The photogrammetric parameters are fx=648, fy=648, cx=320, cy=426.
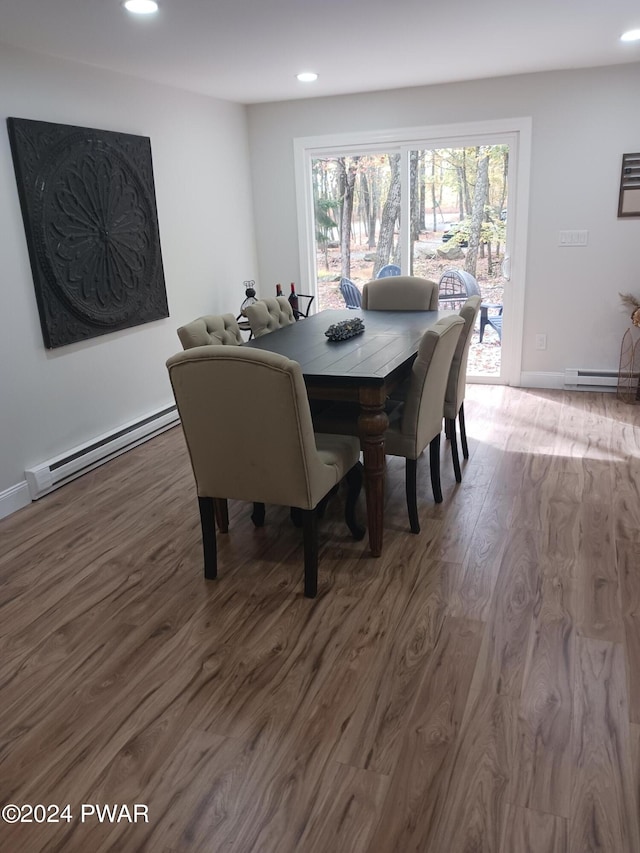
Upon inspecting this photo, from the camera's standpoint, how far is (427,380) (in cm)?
278

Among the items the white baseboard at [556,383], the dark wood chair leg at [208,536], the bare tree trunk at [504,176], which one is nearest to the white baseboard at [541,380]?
the white baseboard at [556,383]

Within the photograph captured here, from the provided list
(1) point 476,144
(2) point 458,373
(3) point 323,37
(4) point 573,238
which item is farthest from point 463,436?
(1) point 476,144

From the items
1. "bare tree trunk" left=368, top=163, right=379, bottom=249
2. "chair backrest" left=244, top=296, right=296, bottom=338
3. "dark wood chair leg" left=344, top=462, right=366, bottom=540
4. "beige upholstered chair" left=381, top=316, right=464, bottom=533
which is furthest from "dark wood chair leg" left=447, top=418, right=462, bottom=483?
"bare tree trunk" left=368, top=163, right=379, bottom=249

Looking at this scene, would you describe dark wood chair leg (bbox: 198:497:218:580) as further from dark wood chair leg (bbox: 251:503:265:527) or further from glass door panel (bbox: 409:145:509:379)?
glass door panel (bbox: 409:145:509:379)

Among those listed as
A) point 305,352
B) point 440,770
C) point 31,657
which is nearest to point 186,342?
point 305,352

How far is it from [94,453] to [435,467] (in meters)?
2.05

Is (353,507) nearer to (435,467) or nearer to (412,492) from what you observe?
(412,492)

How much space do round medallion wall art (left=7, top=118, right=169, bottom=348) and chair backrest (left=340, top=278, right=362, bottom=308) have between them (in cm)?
178

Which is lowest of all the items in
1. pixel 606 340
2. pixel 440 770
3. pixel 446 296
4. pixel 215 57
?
pixel 440 770

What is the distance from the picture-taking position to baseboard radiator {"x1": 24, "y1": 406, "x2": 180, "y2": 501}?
353 cm

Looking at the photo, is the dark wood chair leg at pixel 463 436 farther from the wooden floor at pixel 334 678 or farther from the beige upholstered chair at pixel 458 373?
the wooden floor at pixel 334 678

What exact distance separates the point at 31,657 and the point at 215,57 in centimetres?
329

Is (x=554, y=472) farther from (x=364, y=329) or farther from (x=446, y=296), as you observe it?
(x=446, y=296)

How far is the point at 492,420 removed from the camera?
4527 millimetres
